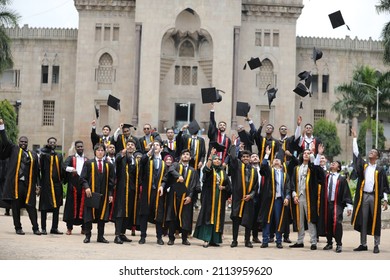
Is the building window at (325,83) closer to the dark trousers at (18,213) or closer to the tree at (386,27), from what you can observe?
the tree at (386,27)

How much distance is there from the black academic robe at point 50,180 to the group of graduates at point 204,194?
0.08ft

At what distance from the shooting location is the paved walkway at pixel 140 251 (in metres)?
11.4

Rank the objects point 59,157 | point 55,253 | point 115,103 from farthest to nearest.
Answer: point 115,103, point 59,157, point 55,253

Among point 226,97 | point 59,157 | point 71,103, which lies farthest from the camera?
point 71,103

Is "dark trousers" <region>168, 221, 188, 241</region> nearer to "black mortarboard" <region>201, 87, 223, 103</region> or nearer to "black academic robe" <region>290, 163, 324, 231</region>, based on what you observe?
"black academic robe" <region>290, 163, 324, 231</region>

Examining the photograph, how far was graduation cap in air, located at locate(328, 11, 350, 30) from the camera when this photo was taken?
20.4 metres

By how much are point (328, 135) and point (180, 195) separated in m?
36.7

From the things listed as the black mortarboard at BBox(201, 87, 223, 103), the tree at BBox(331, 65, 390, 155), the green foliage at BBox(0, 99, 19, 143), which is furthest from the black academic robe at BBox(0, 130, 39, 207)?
the tree at BBox(331, 65, 390, 155)

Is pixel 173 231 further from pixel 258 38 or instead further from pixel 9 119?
pixel 258 38

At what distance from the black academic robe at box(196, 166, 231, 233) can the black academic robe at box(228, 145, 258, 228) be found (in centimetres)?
18
